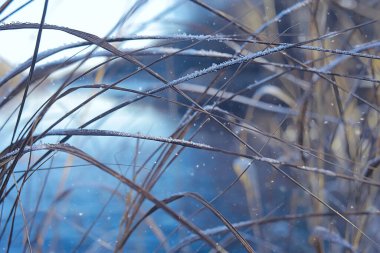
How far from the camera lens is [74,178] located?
1665mm

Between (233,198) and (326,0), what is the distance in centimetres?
61

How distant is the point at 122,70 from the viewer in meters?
1.83

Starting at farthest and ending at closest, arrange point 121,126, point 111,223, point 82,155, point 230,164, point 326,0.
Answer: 1. point 230,164
2. point 121,126
3. point 111,223
4. point 326,0
5. point 82,155

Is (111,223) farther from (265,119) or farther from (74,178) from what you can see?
(265,119)

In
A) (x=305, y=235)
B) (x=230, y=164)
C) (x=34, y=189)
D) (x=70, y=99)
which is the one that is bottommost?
(x=305, y=235)

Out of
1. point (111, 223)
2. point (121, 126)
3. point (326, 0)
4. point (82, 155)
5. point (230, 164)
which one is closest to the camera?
point (82, 155)

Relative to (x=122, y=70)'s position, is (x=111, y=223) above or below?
below

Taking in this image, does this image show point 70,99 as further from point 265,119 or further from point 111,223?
point 265,119

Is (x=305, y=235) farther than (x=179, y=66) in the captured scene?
No

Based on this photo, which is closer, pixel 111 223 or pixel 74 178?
pixel 111 223

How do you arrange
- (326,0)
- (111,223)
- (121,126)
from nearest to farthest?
(326,0) → (111,223) → (121,126)

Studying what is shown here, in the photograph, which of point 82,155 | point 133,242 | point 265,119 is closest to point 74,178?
point 133,242

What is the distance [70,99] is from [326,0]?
2.47ft

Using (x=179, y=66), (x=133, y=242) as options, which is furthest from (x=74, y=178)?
(x=179, y=66)
